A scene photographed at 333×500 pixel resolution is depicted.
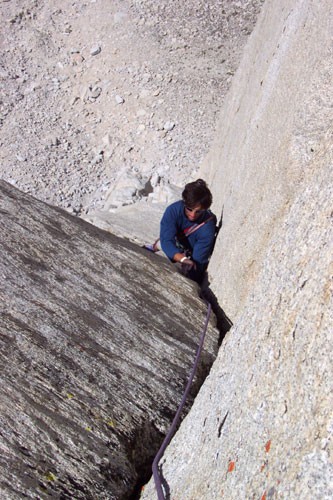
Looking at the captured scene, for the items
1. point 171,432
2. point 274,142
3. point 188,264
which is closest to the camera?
point 171,432

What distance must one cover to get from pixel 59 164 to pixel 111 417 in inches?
476

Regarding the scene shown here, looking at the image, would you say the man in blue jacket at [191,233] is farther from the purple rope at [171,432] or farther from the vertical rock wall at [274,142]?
the purple rope at [171,432]

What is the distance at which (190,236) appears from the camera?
21.9 feet

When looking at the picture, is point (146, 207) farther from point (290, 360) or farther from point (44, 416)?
point (290, 360)

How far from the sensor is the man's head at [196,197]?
20.2ft

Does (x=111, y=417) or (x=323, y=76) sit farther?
(x=323, y=76)

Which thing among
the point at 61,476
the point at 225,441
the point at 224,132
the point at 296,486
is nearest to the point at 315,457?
the point at 296,486

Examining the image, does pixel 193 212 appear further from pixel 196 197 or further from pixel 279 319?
pixel 279 319

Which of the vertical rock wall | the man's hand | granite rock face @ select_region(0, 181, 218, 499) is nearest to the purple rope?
granite rock face @ select_region(0, 181, 218, 499)

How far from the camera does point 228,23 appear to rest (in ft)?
55.5

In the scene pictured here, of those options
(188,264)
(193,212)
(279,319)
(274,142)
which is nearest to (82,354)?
(279,319)

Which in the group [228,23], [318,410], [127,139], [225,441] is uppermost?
[228,23]

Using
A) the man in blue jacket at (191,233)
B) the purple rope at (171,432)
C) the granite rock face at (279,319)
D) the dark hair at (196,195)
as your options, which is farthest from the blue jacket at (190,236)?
the purple rope at (171,432)

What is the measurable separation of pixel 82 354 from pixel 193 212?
2.80 meters
